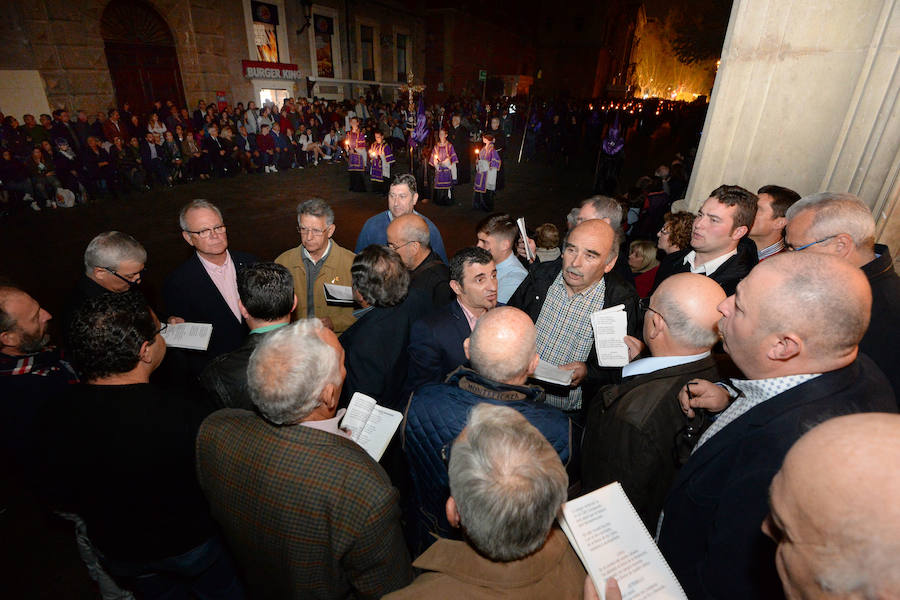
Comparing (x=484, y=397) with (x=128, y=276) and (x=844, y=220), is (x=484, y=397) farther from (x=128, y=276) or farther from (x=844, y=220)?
(x=128, y=276)

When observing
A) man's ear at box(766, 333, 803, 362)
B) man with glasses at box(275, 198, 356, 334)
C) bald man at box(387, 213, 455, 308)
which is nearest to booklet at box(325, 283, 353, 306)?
man with glasses at box(275, 198, 356, 334)

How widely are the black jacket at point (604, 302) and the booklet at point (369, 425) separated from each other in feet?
4.41

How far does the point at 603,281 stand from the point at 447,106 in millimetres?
24680

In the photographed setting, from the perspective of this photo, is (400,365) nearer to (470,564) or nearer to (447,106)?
(470,564)

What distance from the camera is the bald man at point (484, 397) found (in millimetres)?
1725

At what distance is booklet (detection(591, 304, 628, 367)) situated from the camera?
2428mm

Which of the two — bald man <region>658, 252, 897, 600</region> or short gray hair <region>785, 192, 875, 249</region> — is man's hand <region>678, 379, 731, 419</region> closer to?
bald man <region>658, 252, 897, 600</region>

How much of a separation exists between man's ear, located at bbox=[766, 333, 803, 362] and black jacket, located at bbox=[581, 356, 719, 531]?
0.43m

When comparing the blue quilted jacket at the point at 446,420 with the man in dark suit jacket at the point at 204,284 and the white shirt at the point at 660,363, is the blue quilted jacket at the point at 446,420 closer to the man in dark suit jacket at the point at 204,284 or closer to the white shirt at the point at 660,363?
the white shirt at the point at 660,363

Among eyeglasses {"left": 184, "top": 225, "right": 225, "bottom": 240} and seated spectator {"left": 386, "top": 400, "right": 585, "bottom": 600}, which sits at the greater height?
eyeglasses {"left": 184, "top": 225, "right": 225, "bottom": 240}

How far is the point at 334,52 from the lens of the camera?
23359mm

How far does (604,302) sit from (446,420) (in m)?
1.66

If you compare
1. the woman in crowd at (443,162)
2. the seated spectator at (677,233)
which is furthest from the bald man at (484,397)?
the woman in crowd at (443,162)

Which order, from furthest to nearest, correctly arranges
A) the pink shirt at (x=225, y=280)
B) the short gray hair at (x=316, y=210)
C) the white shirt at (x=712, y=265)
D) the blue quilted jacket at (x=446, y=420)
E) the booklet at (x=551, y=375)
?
the short gray hair at (x=316, y=210) < the pink shirt at (x=225, y=280) < the white shirt at (x=712, y=265) < the booklet at (x=551, y=375) < the blue quilted jacket at (x=446, y=420)
